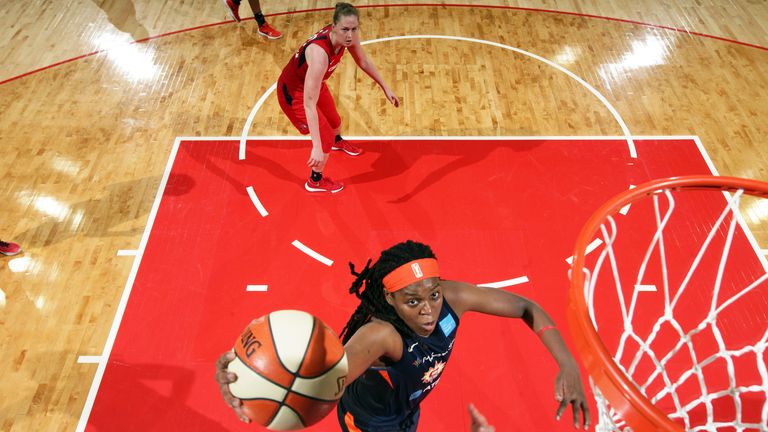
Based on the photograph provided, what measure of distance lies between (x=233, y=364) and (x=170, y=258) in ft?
9.45

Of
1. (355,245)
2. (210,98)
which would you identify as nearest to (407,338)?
(355,245)

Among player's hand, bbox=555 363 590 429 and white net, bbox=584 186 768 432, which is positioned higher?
player's hand, bbox=555 363 590 429

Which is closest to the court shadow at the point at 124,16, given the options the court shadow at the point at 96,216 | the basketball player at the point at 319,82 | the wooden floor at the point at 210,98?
the wooden floor at the point at 210,98

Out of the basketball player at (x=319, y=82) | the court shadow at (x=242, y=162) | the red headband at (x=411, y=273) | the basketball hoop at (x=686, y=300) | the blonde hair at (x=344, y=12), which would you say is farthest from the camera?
the court shadow at (x=242, y=162)

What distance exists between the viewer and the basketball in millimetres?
2525

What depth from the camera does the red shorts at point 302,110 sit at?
5305 mm

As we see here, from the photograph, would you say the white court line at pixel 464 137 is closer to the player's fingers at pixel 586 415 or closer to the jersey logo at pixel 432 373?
the jersey logo at pixel 432 373

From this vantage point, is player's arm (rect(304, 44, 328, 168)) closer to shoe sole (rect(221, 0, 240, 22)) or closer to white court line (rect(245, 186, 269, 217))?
white court line (rect(245, 186, 269, 217))

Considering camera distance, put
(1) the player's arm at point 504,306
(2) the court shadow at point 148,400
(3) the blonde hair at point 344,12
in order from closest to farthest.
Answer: (1) the player's arm at point 504,306
(2) the court shadow at point 148,400
(3) the blonde hair at point 344,12

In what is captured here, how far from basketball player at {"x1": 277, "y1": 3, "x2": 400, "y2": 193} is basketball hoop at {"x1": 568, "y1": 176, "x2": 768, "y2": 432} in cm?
233

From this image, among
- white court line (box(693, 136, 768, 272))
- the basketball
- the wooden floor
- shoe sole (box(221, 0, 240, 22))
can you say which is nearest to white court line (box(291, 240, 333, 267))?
the wooden floor

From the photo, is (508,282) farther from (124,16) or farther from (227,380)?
(124,16)

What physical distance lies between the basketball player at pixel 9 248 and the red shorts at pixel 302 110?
8.18 feet

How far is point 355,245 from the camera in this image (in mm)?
5254
